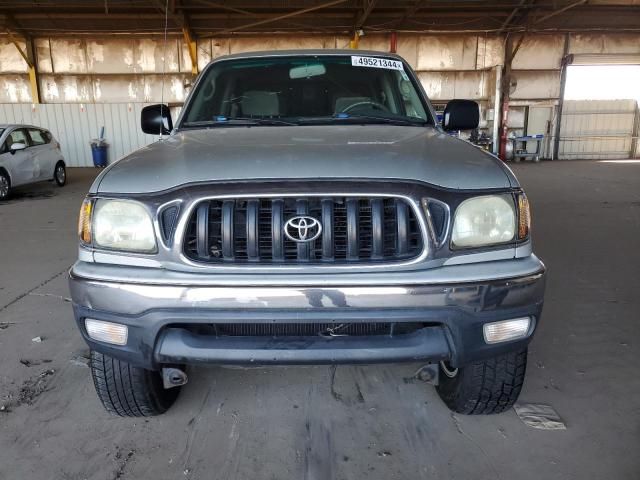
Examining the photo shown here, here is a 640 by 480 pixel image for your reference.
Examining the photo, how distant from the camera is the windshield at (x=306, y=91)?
281 centimetres

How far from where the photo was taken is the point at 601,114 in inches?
679

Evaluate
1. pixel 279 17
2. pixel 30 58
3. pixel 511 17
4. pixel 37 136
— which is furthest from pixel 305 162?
pixel 30 58

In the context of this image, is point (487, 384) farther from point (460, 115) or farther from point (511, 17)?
point (511, 17)

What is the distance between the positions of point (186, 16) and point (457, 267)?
579 inches

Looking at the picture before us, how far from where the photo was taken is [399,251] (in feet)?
5.44

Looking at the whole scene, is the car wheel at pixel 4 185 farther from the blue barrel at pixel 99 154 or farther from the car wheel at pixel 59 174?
the blue barrel at pixel 99 154

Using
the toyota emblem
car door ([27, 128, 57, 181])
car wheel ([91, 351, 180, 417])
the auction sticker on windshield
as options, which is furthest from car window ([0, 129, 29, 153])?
the toyota emblem

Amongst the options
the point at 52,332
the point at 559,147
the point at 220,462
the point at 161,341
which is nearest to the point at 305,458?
the point at 220,462

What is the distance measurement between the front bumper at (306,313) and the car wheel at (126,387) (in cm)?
31

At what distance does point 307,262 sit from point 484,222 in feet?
2.22

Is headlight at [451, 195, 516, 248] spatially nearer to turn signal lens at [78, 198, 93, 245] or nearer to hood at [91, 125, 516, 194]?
hood at [91, 125, 516, 194]

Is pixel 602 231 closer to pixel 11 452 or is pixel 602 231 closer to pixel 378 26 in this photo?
pixel 11 452

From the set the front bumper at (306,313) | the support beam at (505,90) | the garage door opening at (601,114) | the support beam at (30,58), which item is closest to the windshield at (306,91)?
the front bumper at (306,313)

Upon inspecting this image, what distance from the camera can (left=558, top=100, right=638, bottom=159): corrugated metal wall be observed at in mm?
17125
